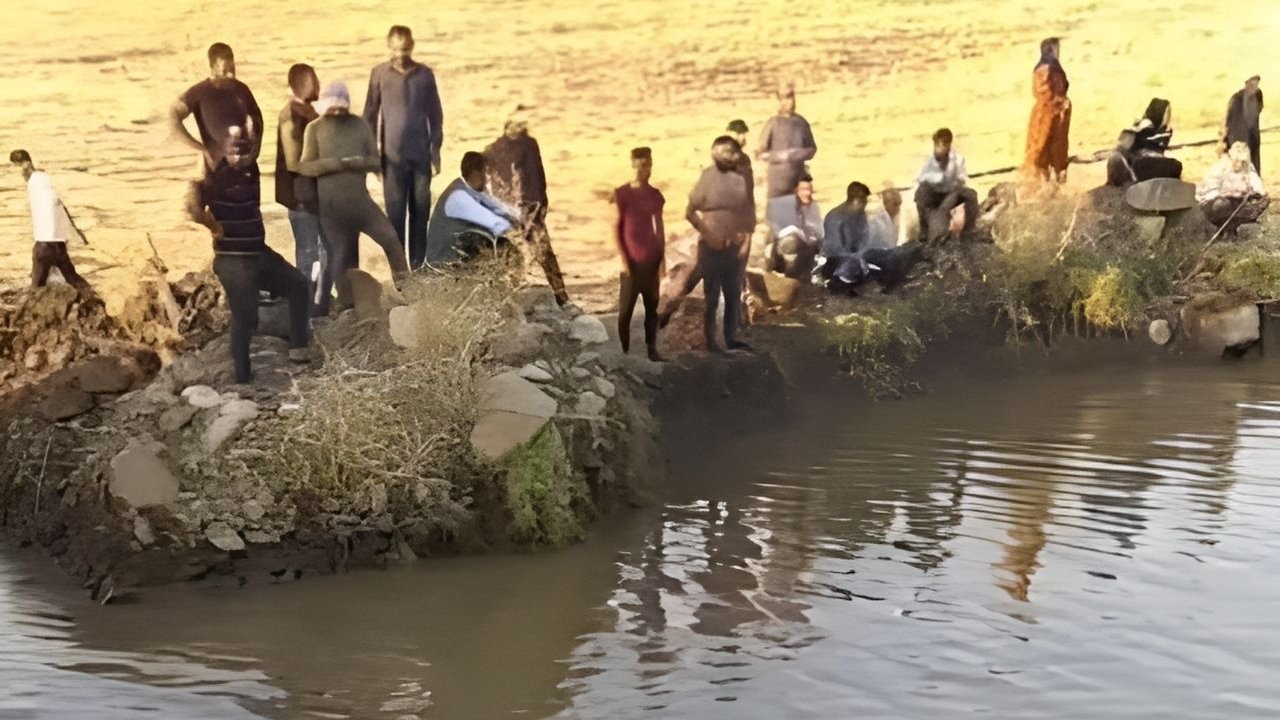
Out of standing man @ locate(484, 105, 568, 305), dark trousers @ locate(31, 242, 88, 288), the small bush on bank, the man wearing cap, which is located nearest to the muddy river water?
standing man @ locate(484, 105, 568, 305)

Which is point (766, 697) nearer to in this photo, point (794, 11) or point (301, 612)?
point (301, 612)

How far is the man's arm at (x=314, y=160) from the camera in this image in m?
12.1

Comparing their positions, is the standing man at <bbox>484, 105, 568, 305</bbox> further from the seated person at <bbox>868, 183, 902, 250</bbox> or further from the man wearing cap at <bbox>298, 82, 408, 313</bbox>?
the seated person at <bbox>868, 183, 902, 250</bbox>

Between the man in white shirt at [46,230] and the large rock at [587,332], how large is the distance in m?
3.77

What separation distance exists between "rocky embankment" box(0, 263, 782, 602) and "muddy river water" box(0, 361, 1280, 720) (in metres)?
0.25

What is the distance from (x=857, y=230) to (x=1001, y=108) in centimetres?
812

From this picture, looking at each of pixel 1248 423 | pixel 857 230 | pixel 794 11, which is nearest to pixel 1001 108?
pixel 794 11

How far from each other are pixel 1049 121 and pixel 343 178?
8.62m

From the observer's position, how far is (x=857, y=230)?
646 inches

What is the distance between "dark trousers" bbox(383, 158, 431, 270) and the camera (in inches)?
511

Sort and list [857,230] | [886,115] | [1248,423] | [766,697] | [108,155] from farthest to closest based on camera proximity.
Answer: [886,115] < [108,155] < [857,230] < [1248,423] < [766,697]

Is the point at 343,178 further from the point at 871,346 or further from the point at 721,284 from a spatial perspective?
the point at 871,346

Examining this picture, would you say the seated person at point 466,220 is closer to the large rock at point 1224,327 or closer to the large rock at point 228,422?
the large rock at point 228,422

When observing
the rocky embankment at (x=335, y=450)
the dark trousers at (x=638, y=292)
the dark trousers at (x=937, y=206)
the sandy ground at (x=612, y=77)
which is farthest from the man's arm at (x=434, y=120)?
the dark trousers at (x=937, y=206)
